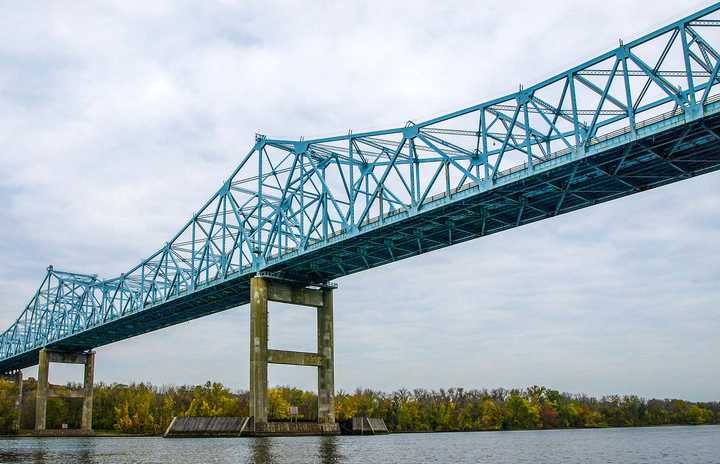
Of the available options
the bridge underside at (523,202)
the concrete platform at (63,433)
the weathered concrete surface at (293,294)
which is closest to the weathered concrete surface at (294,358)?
the weathered concrete surface at (293,294)

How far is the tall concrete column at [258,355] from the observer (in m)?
65.3

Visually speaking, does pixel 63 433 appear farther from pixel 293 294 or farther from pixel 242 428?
pixel 293 294

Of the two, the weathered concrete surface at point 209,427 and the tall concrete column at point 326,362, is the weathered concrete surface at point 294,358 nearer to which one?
the tall concrete column at point 326,362

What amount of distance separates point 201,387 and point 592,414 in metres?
81.2

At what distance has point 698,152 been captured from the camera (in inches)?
1781

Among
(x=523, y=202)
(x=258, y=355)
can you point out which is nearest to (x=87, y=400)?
(x=258, y=355)

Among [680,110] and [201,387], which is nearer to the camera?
[680,110]

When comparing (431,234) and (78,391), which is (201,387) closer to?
(78,391)

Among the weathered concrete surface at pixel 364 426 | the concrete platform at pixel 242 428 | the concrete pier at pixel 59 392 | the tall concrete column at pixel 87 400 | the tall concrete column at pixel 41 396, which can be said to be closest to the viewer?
the concrete platform at pixel 242 428

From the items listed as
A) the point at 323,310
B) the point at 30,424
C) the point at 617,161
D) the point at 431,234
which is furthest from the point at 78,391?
the point at 617,161

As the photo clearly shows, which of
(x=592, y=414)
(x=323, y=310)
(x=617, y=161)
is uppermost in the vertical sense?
(x=617, y=161)

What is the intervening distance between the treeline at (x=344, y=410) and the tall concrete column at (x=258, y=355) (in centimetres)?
4133

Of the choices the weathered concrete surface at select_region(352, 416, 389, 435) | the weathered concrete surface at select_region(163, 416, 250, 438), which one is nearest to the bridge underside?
the weathered concrete surface at select_region(163, 416, 250, 438)

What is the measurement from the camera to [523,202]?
52719mm
